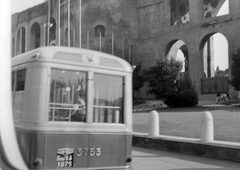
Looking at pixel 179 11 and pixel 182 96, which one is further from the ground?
pixel 179 11

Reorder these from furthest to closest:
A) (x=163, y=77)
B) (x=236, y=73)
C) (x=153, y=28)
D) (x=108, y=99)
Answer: (x=153, y=28) → (x=163, y=77) → (x=236, y=73) → (x=108, y=99)

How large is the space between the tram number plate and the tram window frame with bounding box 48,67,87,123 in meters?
0.38

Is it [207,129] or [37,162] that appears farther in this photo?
[207,129]

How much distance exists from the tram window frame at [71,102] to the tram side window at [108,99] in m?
0.18

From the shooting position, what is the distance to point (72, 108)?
13.4 ft

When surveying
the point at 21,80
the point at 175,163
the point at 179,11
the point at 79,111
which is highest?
the point at 179,11

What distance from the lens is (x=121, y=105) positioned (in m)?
4.68

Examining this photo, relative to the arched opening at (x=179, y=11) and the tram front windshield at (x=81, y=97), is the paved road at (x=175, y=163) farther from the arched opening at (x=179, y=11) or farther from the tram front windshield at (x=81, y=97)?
the arched opening at (x=179, y=11)

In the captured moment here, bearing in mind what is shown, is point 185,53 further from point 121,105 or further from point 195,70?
point 121,105

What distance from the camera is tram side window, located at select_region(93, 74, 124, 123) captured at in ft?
14.4

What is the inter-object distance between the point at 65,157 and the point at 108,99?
40.5 inches

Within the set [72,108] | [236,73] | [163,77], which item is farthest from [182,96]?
[72,108]

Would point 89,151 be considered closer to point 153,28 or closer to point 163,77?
point 163,77

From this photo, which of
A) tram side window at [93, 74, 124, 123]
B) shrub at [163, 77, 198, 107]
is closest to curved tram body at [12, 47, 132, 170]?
tram side window at [93, 74, 124, 123]
